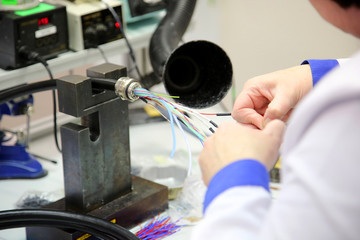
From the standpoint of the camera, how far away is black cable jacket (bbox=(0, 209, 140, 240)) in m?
1.15

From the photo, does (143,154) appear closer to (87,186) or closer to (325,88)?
(87,186)

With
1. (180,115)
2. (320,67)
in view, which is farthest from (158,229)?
(320,67)

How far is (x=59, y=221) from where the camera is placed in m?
1.16

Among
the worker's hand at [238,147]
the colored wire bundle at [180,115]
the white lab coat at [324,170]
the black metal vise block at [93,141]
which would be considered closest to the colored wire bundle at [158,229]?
the black metal vise block at [93,141]

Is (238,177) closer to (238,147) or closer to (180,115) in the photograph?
(238,147)

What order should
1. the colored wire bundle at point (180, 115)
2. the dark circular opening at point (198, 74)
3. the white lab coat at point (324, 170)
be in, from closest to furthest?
the white lab coat at point (324, 170), the colored wire bundle at point (180, 115), the dark circular opening at point (198, 74)

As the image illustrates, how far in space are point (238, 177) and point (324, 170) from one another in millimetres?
157

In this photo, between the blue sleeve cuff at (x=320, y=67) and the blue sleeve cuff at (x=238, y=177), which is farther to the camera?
the blue sleeve cuff at (x=320, y=67)

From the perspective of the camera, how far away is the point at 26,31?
5.16 ft

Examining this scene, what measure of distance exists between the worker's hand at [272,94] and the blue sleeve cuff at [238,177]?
12.9 inches

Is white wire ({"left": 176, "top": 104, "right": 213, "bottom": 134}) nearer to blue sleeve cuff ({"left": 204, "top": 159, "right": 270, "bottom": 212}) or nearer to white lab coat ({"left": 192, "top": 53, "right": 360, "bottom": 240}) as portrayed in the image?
blue sleeve cuff ({"left": 204, "top": 159, "right": 270, "bottom": 212})

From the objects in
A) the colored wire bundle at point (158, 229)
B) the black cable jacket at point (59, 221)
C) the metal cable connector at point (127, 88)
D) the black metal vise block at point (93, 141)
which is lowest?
the colored wire bundle at point (158, 229)

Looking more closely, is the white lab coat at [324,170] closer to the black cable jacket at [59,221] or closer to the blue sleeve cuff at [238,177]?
the blue sleeve cuff at [238,177]

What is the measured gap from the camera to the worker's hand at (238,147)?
0.79m
